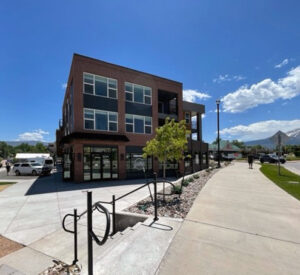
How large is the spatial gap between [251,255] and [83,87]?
1620 centimetres

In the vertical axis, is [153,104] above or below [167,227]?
above

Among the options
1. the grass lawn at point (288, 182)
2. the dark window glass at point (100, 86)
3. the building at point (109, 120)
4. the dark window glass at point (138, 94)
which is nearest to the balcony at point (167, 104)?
the building at point (109, 120)

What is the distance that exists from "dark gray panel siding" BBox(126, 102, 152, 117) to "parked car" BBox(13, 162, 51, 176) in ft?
44.8

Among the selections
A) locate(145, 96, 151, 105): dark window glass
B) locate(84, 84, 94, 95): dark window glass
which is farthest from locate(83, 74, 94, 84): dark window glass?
locate(145, 96, 151, 105): dark window glass

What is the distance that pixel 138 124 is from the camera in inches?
749

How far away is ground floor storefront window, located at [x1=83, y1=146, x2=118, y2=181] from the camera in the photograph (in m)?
15.4

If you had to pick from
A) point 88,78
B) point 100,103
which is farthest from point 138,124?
point 88,78

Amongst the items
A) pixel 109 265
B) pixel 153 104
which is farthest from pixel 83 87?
pixel 109 265

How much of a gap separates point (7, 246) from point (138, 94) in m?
16.7

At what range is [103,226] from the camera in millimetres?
5570

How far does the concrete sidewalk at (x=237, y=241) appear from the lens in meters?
3.00

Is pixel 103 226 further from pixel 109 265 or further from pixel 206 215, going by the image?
pixel 206 215

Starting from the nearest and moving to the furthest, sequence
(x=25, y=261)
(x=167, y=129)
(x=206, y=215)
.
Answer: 1. (x=25, y=261)
2. (x=206, y=215)
3. (x=167, y=129)

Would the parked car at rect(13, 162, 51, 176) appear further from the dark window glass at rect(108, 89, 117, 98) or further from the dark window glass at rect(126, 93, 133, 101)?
the dark window glass at rect(126, 93, 133, 101)
